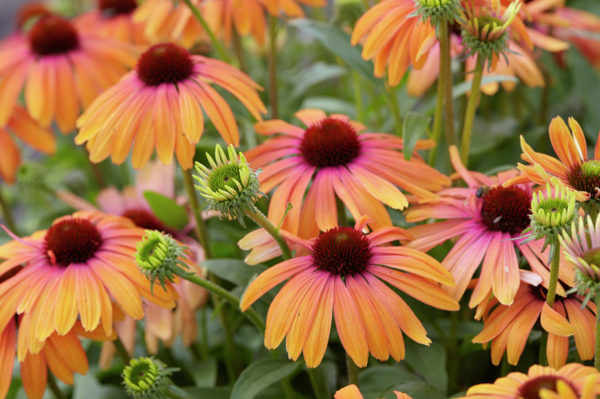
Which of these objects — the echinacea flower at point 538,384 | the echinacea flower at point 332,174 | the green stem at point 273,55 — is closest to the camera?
the echinacea flower at point 538,384

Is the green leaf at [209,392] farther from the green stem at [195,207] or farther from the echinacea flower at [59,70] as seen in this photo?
the echinacea flower at [59,70]

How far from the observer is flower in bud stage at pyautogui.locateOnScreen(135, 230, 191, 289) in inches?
20.3

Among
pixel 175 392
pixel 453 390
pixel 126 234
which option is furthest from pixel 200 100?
pixel 453 390

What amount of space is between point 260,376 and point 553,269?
0.26m

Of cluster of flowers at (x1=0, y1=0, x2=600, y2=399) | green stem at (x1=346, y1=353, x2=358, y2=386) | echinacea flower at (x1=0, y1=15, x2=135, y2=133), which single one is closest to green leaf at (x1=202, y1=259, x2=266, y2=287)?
cluster of flowers at (x1=0, y1=0, x2=600, y2=399)

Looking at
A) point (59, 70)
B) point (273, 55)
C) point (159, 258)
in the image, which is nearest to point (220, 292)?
point (159, 258)

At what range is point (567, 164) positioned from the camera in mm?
550

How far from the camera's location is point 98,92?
93 centimetres

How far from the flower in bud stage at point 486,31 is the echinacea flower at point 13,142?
63 cm

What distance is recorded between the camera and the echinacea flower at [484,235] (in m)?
0.54

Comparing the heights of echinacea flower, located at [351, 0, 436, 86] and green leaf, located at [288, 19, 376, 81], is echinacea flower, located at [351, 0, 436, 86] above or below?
above

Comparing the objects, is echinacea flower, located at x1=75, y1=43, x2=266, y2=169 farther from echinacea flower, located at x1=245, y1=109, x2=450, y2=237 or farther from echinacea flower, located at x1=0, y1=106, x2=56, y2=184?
echinacea flower, located at x1=0, y1=106, x2=56, y2=184

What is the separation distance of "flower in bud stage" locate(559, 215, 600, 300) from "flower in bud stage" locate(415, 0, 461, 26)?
0.68 ft

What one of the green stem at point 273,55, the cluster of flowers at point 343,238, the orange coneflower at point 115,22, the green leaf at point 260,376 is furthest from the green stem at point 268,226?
the orange coneflower at point 115,22
